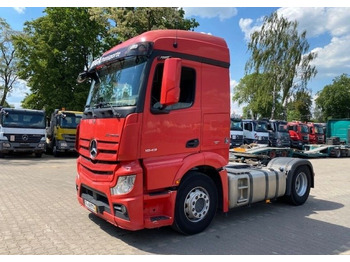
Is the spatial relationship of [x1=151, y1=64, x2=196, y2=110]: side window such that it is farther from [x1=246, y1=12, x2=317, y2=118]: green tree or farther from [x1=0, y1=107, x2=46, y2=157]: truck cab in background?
[x1=246, y1=12, x2=317, y2=118]: green tree

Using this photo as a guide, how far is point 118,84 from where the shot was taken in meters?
5.02

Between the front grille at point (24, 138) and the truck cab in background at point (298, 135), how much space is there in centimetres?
1927

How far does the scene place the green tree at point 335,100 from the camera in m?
61.4

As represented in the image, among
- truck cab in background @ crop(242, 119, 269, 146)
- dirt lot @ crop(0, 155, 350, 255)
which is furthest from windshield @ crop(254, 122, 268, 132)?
dirt lot @ crop(0, 155, 350, 255)

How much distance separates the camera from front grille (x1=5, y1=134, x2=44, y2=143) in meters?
15.9

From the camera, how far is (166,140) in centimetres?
478

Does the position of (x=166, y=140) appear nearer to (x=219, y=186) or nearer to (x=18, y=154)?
(x=219, y=186)

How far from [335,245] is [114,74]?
171 inches

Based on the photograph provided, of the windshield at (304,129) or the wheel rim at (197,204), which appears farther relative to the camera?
the windshield at (304,129)

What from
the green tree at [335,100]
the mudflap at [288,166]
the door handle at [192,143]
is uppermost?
the green tree at [335,100]

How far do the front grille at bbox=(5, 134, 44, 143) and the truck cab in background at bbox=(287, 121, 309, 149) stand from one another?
759 inches

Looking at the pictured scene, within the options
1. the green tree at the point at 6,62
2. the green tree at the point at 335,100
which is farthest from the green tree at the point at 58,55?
the green tree at the point at 335,100

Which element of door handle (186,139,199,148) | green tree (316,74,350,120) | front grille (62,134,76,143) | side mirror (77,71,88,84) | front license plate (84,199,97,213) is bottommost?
front license plate (84,199,97,213)

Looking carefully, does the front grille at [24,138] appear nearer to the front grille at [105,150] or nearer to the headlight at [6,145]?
the headlight at [6,145]
